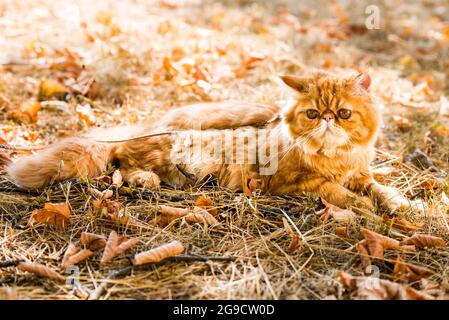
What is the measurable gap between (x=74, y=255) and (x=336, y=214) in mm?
1290

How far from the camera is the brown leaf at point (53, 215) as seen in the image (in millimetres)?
2285

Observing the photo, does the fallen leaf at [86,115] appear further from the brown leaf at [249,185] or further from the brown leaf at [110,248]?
the brown leaf at [110,248]

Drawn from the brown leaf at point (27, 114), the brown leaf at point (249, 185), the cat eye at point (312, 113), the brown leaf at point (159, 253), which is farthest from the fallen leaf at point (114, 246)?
the brown leaf at point (27, 114)

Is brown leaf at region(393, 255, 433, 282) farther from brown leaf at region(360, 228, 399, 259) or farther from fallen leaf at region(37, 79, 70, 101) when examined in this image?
fallen leaf at region(37, 79, 70, 101)

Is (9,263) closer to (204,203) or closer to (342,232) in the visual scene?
(204,203)

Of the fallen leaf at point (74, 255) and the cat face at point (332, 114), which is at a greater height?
the cat face at point (332, 114)

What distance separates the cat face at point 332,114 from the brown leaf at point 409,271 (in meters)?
0.83

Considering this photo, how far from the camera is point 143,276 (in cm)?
195

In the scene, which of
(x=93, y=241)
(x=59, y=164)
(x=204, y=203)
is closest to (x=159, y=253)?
(x=93, y=241)

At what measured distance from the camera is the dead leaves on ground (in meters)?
2.40

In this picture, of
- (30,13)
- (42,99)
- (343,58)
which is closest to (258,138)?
(42,99)

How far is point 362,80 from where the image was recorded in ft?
8.65

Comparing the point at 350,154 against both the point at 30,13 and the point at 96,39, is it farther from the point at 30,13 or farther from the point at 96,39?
the point at 30,13

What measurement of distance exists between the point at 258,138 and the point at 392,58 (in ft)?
10.8
